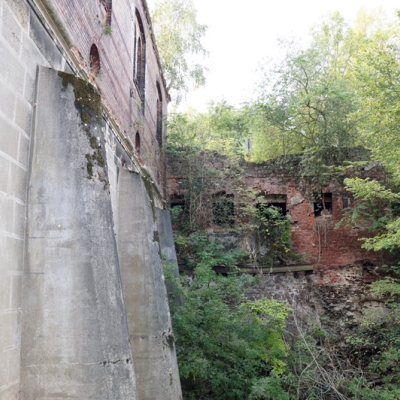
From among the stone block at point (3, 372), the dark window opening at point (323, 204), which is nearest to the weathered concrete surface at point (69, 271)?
the stone block at point (3, 372)

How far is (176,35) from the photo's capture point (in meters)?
19.6

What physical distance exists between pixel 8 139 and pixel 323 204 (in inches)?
512

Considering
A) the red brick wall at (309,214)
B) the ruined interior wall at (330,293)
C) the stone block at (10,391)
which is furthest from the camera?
the red brick wall at (309,214)

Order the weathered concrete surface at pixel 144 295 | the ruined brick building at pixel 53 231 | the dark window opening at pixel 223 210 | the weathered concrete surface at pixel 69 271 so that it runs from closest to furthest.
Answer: the ruined brick building at pixel 53 231 → the weathered concrete surface at pixel 69 271 → the weathered concrete surface at pixel 144 295 → the dark window opening at pixel 223 210

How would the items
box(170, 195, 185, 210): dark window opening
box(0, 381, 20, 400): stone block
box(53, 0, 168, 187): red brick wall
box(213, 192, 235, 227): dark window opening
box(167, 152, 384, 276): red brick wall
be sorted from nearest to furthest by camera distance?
1. box(0, 381, 20, 400): stone block
2. box(53, 0, 168, 187): red brick wall
3. box(167, 152, 384, 276): red brick wall
4. box(213, 192, 235, 227): dark window opening
5. box(170, 195, 185, 210): dark window opening

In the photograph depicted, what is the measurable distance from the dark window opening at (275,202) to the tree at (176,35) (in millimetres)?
8134

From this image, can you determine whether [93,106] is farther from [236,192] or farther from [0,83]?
[236,192]

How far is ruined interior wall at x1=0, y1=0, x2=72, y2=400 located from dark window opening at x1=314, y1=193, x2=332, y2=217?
1269 cm

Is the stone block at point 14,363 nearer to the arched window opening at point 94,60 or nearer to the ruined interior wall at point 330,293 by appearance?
the arched window opening at point 94,60

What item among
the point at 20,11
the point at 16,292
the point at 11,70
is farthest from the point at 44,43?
the point at 16,292

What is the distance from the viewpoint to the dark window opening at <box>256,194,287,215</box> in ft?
49.4

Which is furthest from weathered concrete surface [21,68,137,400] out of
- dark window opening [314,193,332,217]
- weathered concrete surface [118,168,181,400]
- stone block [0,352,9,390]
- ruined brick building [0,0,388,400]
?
dark window opening [314,193,332,217]

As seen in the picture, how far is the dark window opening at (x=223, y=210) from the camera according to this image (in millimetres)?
15109

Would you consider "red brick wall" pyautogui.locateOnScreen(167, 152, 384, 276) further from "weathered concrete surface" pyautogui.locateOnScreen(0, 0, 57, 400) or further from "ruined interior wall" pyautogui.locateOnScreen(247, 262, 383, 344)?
"weathered concrete surface" pyautogui.locateOnScreen(0, 0, 57, 400)
